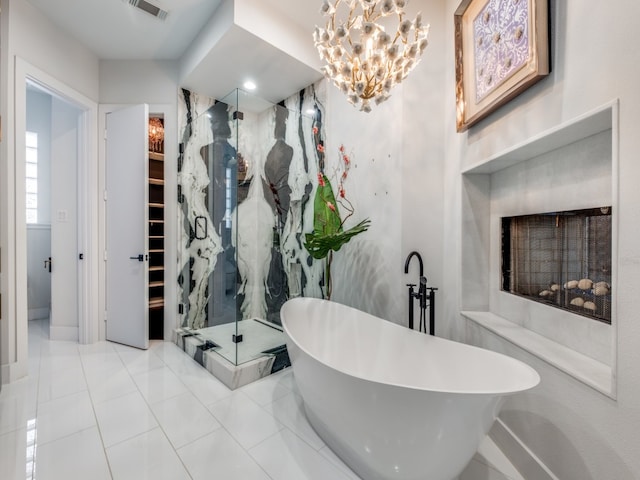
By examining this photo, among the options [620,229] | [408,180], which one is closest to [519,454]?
[620,229]

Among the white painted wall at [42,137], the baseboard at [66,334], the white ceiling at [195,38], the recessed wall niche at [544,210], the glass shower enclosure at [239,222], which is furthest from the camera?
the white painted wall at [42,137]

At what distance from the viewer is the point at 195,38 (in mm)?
2641

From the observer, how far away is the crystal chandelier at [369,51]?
129cm

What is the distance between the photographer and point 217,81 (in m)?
2.91

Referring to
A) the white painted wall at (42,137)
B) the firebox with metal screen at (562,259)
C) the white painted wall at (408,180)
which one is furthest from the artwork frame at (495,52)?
the white painted wall at (42,137)

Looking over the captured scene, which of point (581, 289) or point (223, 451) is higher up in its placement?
point (581, 289)

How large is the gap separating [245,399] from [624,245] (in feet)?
7.25

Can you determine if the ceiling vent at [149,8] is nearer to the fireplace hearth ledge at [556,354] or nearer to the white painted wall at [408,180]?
the white painted wall at [408,180]

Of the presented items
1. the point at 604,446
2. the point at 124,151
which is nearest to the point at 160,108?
the point at 124,151

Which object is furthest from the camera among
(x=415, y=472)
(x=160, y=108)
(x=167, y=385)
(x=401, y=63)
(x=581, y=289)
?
(x=160, y=108)

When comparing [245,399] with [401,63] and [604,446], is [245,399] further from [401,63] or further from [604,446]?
[401,63]

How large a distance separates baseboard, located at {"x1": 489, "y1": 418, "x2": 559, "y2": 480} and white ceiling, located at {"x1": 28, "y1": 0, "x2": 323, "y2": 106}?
3.24m

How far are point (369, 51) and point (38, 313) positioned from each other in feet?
16.3

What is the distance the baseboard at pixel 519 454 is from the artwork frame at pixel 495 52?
180 centimetres
